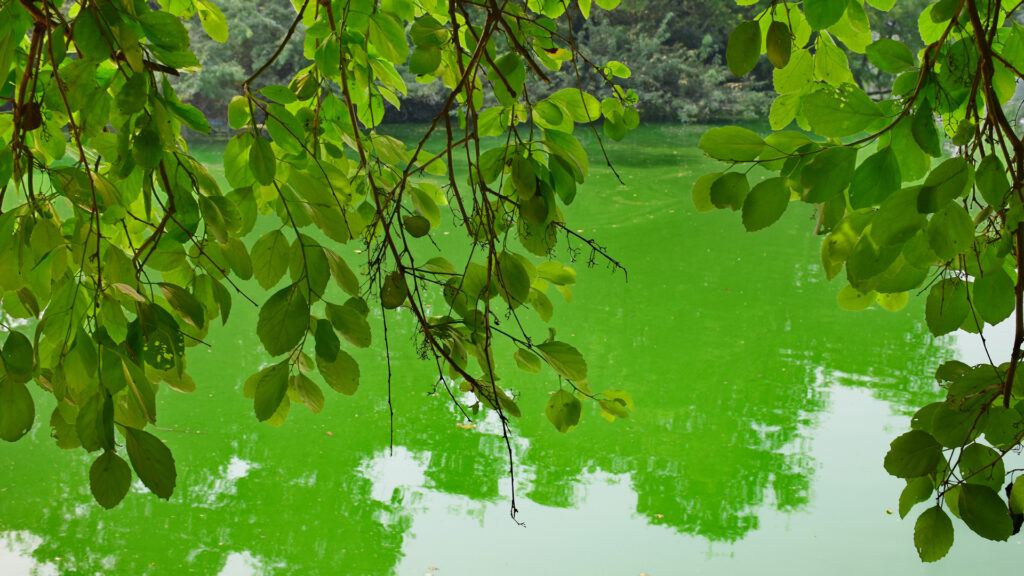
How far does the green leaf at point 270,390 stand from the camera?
483 millimetres

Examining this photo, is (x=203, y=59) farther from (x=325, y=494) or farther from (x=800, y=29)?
(x=800, y=29)

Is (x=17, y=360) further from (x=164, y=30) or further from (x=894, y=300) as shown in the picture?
(x=894, y=300)

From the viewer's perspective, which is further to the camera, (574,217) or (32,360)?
(574,217)

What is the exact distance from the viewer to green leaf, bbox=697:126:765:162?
16.3 inches

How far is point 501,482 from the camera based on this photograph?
2.16 m

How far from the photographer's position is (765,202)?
1.40 feet

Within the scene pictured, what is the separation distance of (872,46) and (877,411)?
2300 millimetres

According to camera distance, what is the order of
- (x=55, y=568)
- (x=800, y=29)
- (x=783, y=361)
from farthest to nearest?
1. (x=783, y=361)
2. (x=55, y=568)
3. (x=800, y=29)

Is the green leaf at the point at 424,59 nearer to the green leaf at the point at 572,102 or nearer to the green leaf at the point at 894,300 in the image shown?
the green leaf at the point at 572,102

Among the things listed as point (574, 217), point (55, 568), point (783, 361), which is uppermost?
point (574, 217)

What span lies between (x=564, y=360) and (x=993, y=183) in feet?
1.00

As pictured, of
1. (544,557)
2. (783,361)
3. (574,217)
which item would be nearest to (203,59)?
(574,217)

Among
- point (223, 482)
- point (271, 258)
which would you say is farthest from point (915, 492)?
point (223, 482)

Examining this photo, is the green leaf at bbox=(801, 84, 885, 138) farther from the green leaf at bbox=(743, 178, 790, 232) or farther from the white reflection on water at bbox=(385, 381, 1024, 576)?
the white reflection on water at bbox=(385, 381, 1024, 576)
